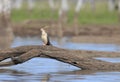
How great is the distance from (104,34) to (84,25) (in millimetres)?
2992

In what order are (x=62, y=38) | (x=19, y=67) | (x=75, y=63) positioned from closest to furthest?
1. (x=75, y=63)
2. (x=19, y=67)
3. (x=62, y=38)

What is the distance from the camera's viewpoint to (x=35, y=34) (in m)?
36.4

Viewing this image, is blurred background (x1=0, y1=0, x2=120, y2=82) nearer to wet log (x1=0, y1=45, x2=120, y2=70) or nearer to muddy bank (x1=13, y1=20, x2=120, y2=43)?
muddy bank (x1=13, y1=20, x2=120, y2=43)

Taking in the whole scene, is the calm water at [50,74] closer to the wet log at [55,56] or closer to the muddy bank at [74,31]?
A: the wet log at [55,56]

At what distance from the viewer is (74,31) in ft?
116

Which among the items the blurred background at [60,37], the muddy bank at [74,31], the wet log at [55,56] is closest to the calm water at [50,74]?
the blurred background at [60,37]

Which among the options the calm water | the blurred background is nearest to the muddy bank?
the blurred background

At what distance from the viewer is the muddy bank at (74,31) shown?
33031 mm

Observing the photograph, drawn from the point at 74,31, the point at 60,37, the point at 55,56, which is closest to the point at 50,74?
the point at 55,56

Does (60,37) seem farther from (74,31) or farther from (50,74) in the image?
(50,74)

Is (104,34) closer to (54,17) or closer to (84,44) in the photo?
(84,44)

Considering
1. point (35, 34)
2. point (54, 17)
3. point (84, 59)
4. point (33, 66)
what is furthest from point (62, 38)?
point (84, 59)

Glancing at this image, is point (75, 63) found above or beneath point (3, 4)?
beneath

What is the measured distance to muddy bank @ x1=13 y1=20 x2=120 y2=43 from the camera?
33031 millimetres
